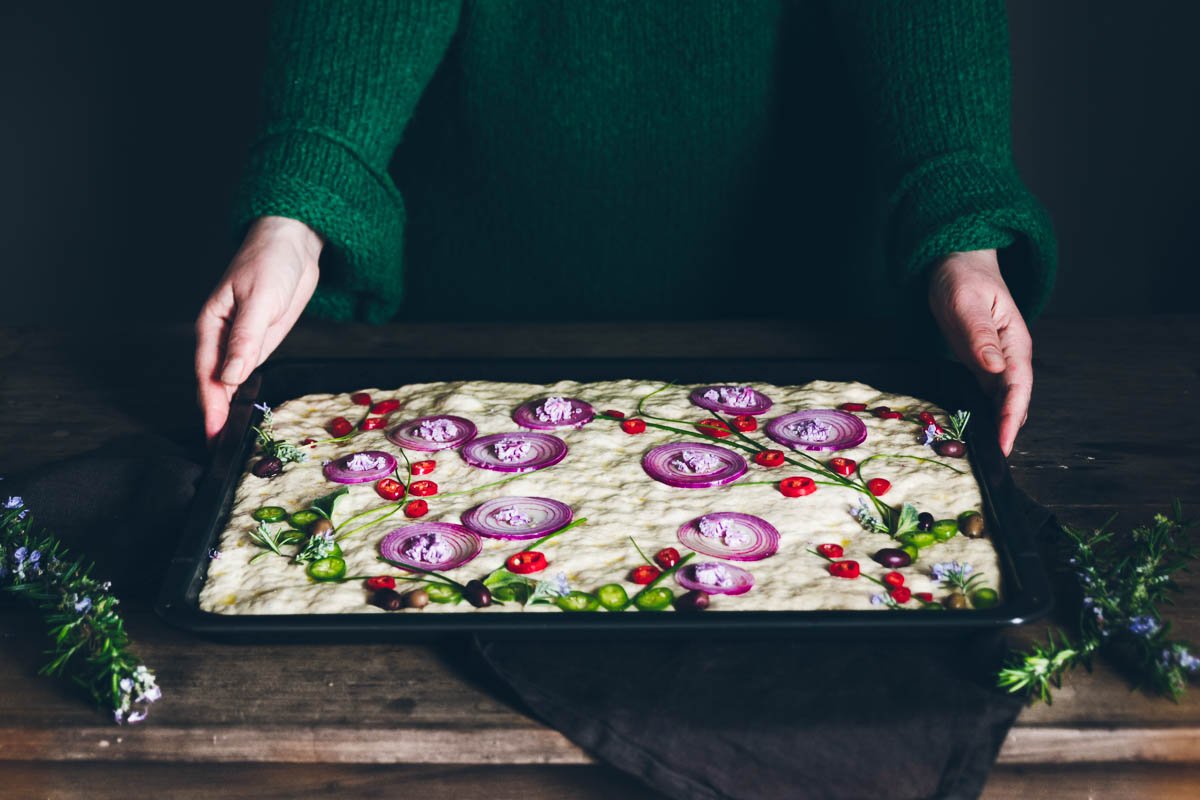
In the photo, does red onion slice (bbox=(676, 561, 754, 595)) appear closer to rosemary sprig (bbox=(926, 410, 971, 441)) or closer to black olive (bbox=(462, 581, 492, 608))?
black olive (bbox=(462, 581, 492, 608))

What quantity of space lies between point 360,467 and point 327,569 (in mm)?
238

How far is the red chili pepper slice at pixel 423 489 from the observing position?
4.85 feet

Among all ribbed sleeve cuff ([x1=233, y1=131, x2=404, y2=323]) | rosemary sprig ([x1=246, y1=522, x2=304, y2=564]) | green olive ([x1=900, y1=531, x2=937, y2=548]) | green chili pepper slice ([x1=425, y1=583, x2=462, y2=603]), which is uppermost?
ribbed sleeve cuff ([x1=233, y1=131, x2=404, y2=323])

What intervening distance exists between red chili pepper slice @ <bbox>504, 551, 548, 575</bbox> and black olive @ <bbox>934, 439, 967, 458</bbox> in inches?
23.3

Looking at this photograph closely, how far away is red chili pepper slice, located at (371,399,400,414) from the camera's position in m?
1.72

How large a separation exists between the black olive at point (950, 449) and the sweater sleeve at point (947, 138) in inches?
Result: 12.3

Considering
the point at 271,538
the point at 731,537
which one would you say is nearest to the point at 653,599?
the point at 731,537

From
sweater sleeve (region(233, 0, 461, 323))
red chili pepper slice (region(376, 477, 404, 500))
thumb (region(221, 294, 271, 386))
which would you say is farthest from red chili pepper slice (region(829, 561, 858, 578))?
sweater sleeve (region(233, 0, 461, 323))

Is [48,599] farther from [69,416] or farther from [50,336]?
[50,336]

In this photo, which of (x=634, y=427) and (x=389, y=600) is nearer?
(x=389, y=600)

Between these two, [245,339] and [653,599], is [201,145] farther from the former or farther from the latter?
[653,599]

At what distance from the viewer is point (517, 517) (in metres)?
1.40

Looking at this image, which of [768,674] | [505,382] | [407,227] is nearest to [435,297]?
[407,227]

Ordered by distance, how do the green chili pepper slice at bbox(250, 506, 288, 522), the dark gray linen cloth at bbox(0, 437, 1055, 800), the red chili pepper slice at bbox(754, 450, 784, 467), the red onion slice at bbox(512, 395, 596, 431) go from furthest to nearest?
the red onion slice at bbox(512, 395, 596, 431) < the red chili pepper slice at bbox(754, 450, 784, 467) < the green chili pepper slice at bbox(250, 506, 288, 522) < the dark gray linen cloth at bbox(0, 437, 1055, 800)
